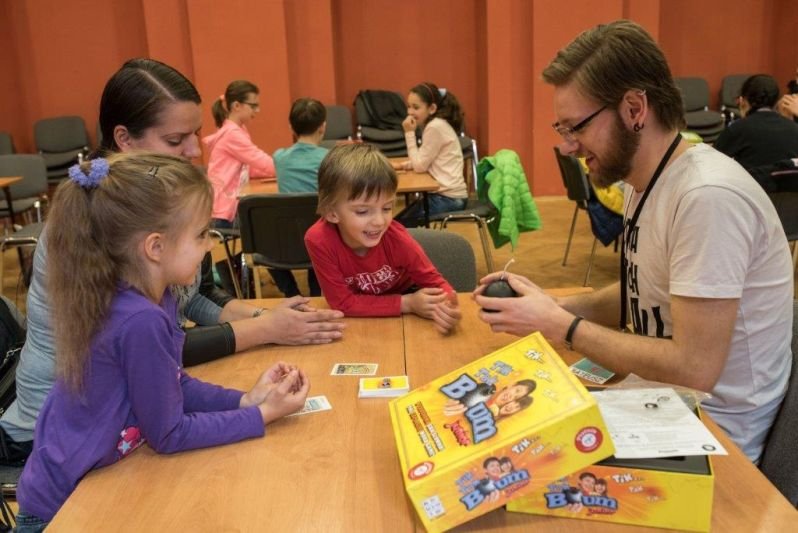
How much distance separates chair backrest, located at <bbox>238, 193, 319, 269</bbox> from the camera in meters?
3.49

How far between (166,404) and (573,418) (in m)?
0.71

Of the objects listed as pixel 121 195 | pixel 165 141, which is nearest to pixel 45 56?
pixel 165 141

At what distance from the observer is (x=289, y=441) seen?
1.31m

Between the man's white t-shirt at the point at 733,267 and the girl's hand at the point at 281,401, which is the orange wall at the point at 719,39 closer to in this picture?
the man's white t-shirt at the point at 733,267

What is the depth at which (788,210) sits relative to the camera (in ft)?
13.4

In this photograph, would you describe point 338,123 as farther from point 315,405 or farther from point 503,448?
point 503,448

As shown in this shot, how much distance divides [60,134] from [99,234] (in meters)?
7.50

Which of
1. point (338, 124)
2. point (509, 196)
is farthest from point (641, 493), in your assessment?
point (338, 124)

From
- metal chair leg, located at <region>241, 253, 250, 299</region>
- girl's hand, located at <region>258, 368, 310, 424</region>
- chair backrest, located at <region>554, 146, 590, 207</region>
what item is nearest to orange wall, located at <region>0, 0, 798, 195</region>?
chair backrest, located at <region>554, 146, 590, 207</region>

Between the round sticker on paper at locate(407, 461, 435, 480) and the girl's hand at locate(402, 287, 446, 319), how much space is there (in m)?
0.91

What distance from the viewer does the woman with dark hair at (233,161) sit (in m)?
4.64

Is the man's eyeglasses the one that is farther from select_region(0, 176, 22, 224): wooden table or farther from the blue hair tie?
select_region(0, 176, 22, 224): wooden table

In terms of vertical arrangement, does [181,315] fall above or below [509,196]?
above

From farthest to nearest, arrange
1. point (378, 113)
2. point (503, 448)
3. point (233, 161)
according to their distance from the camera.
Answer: point (378, 113)
point (233, 161)
point (503, 448)
